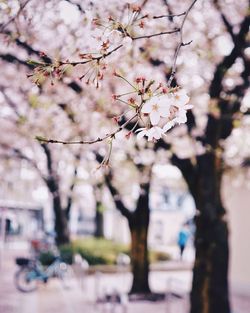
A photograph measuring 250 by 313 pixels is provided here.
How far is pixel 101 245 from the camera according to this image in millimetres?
21609

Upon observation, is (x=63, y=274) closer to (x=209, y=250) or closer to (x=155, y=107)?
(x=209, y=250)

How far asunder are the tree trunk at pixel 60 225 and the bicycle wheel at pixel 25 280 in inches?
285

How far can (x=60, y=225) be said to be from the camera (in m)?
21.3

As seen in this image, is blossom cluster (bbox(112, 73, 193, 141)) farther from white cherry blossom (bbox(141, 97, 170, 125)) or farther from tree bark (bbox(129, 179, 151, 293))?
tree bark (bbox(129, 179, 151, 293))

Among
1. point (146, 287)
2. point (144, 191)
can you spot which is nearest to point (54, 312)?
point (146, 287)

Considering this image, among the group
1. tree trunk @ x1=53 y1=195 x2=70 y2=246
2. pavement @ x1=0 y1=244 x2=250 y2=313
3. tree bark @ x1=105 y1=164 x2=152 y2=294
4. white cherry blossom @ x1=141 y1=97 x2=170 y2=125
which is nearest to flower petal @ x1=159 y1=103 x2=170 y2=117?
white cherry blossom @ x1=141 y1=97 x2=170 y2=125

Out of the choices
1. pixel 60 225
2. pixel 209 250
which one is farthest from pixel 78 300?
pixel 60 225

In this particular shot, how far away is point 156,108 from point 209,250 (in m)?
5.66

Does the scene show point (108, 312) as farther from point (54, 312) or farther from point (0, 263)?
point (0, 263)

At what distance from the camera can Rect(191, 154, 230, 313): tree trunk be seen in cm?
744

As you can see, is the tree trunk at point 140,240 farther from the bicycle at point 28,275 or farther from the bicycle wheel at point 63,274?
the bicycle at point 28,275

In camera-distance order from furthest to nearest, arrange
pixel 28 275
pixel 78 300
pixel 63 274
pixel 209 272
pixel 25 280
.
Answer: pixel 63 274, pixel 25 280, pixel 28 275, pixel 78 300, pixel 209 272

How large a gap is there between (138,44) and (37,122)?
547 centimetres

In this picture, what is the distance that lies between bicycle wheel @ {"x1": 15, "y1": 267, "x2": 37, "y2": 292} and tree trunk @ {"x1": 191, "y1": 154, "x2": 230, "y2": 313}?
729 centimetres
